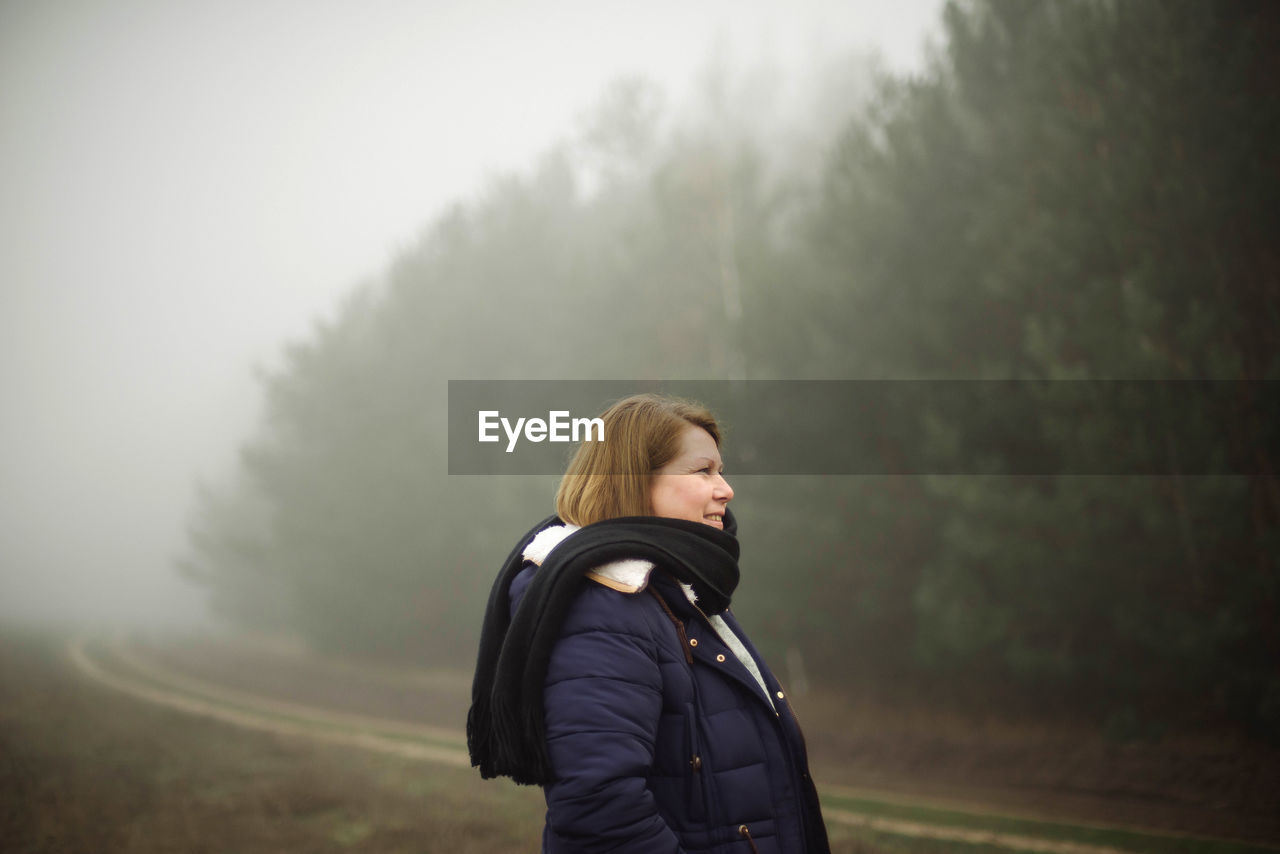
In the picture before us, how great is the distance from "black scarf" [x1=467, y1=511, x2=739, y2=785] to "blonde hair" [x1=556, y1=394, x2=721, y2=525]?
0.39 ft

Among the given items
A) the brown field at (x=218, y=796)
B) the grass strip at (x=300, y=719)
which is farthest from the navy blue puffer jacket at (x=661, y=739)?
the grass strip at (x=300, y=719)

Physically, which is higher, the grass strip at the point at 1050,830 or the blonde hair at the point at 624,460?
the blonde hair at the point at 624,460

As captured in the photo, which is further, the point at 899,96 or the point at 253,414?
the point at 253,414

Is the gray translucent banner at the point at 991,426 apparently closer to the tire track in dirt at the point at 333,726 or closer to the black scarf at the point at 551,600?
the black scarf at the point at 551,600

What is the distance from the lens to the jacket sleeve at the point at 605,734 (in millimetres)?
1505

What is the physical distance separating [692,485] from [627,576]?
360 millimetres

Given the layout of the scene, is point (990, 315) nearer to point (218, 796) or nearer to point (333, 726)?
point (218, 796)

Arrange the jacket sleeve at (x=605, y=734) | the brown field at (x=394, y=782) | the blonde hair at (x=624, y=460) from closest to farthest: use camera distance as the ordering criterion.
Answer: the jacket sleeve at (x=605, y=734)
the blonde hair at (x=624, y=460)
the brown field at (x=394, y=782)

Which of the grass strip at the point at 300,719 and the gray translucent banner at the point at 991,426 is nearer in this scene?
the gray translucent banner at the point at 991,426

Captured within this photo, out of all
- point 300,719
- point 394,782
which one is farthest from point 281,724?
point 394,782

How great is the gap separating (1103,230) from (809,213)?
3.90m

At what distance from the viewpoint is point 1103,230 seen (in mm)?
8391

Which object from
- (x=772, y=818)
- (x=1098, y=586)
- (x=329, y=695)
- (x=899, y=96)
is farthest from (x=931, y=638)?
(x=329, y=695)

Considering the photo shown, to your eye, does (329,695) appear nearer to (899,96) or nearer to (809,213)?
(809,213)
